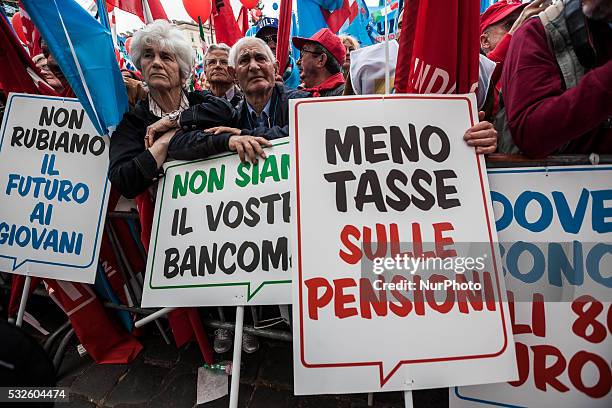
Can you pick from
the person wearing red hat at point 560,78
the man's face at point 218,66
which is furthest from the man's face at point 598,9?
the man's face at point 218,66

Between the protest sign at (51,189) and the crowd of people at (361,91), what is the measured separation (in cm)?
22

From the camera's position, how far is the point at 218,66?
341 centimetres

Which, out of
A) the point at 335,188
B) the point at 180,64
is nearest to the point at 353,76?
the point at 335,188

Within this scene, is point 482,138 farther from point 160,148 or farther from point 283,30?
point 283,30

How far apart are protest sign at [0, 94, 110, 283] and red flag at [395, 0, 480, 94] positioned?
181cm

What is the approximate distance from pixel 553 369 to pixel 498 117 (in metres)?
1.05

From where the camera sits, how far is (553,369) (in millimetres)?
1156

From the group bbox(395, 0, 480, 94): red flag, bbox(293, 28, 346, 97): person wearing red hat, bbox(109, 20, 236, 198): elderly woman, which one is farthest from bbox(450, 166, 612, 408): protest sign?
bbox(293, 28, 346, 97): person wearing red hat

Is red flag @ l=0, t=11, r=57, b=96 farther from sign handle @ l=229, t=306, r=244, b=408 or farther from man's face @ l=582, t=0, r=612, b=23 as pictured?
man's face @ l=582, t=0, r=612, b=23

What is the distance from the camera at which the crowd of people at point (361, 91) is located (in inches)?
45.7

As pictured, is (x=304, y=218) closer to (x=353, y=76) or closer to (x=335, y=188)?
(x=335, y=188)

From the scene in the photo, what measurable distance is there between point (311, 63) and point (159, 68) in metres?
1.43

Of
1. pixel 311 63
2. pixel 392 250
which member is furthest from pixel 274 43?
pixel 392 250

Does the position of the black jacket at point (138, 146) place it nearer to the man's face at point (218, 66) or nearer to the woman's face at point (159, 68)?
the woman's face at point (159, 68)
